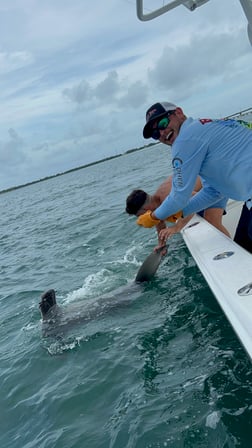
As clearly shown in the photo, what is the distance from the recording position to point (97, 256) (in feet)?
35.7

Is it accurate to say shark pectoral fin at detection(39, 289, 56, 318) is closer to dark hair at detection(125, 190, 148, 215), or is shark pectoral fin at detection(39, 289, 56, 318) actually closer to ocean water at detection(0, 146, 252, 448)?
ocean water at detection(0, 146, 252, 448)

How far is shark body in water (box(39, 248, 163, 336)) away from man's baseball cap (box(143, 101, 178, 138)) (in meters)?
3.19

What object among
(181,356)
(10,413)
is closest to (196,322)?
(181,356)

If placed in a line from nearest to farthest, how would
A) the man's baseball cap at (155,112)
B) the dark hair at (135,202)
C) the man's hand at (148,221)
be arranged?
the man's baseball cap at (155,112) → the man's hand at (148,221) → the dark hair at (135,202)

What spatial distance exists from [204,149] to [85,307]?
424 cm

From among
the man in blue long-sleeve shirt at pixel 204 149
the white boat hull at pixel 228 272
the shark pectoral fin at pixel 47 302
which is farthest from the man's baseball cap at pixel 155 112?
the shark pectoral fin at pixel 47 302

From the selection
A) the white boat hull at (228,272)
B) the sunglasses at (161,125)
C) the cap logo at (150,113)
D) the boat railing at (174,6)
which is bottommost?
the white boat hull at (228,272)

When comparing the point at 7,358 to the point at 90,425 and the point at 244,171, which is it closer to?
the point at 90,425

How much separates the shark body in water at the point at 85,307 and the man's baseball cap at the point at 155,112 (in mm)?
3188

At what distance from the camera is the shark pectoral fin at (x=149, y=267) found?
6.97 m

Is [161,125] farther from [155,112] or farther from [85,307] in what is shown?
[85,307]

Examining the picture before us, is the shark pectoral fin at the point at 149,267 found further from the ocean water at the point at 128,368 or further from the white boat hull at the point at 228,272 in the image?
the white boat hull at the point at 228,272

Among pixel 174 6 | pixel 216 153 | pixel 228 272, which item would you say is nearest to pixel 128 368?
pixel 228 272

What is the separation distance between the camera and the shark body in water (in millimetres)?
6840
